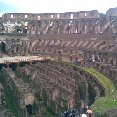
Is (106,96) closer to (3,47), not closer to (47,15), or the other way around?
(3,47)

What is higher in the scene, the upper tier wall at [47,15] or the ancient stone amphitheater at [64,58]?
the upper tier wall at [47,15]

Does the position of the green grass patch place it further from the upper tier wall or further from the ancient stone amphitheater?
the upper tier wall

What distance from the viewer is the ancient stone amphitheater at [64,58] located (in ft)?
85.7

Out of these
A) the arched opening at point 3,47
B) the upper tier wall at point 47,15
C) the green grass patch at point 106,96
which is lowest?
the green grass patch at point 106,96

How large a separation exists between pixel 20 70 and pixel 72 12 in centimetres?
2366

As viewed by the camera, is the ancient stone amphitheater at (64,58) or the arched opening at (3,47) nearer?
the ancient stone amphitheater at (64,58)

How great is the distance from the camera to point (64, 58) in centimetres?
4588

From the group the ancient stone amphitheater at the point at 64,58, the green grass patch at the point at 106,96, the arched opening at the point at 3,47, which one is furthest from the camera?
the arched opening at the point at 3,47

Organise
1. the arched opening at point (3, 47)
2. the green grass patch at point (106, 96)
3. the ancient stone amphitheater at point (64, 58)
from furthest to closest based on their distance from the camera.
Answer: the arched opening at point (3, 47) < the ancient stone amphitheater at point (64, 58) < the green grass patch at point (106, 96)

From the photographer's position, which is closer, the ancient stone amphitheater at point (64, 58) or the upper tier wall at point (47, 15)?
the ancient stone amphitheater at point (64, 58)

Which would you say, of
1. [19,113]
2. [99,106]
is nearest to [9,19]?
[19,113]

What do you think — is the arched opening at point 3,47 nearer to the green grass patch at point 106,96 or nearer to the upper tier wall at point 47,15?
the upper tier wall at point 47,15

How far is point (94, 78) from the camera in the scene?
32.4 meters

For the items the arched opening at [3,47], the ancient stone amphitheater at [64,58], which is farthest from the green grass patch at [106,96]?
the arched opening at [3,47]
